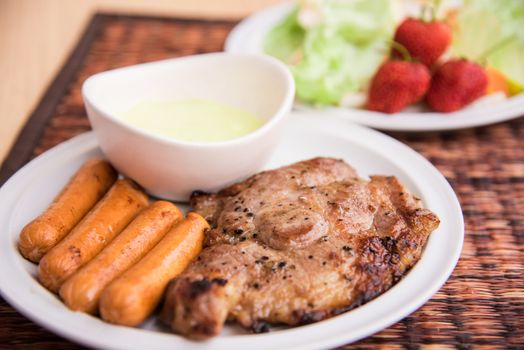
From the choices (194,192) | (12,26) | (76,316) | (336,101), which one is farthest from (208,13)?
(76,316)

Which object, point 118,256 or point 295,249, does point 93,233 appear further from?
point 295,249

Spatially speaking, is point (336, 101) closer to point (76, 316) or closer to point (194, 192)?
point (194, 192)

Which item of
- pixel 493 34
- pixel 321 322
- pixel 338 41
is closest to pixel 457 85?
pixel 493 34

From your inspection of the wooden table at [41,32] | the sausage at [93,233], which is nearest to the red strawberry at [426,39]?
the wooden table at [41,32]

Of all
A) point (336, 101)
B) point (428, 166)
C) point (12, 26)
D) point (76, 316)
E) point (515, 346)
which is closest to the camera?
point (76, 316)

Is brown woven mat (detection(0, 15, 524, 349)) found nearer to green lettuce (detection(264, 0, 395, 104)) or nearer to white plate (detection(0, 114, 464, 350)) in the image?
white plate (detection(0, 114, 464, 350))

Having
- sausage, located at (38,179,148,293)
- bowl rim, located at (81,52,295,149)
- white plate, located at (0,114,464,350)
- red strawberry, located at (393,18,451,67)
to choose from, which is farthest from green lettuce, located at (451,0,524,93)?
sausage, located at (38,179,148,293)

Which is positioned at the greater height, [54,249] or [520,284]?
[54,249]

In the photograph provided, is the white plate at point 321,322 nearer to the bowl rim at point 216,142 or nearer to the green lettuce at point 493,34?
the bowl rim at point 216,142
